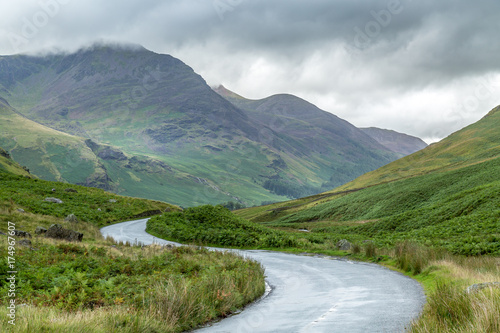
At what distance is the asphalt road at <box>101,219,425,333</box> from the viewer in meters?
10.3

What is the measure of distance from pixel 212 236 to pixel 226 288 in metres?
31.2

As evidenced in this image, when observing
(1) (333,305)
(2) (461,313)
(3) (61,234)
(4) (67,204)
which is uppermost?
(4) (67,204)

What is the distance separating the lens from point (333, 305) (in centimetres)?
1289

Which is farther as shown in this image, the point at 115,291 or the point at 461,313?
the point at 115,291

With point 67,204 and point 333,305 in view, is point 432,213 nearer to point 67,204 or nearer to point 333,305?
point 333,305

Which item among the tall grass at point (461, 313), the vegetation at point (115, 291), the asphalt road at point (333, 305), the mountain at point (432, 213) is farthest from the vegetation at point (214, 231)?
the tall grass at point (461, 313)

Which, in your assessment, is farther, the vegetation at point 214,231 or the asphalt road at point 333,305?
Result: the vegetation at point 214,231

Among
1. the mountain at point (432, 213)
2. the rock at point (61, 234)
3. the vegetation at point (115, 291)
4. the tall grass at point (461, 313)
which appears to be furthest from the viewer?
the mountain at point (432, 213)

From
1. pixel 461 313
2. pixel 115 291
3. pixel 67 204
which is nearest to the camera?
pixel 461 313

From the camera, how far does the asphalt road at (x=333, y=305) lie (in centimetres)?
1031

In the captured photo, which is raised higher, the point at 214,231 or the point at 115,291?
the point at 214,231

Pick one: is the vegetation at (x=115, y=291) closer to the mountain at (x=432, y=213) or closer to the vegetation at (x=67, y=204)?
the mountain at (x=432, y=213)

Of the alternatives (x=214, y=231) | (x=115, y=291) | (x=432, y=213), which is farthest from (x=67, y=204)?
(x=432, y=213)

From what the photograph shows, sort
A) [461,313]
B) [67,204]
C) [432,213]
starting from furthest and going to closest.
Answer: [67,204]
[432,213]
[461,313]
